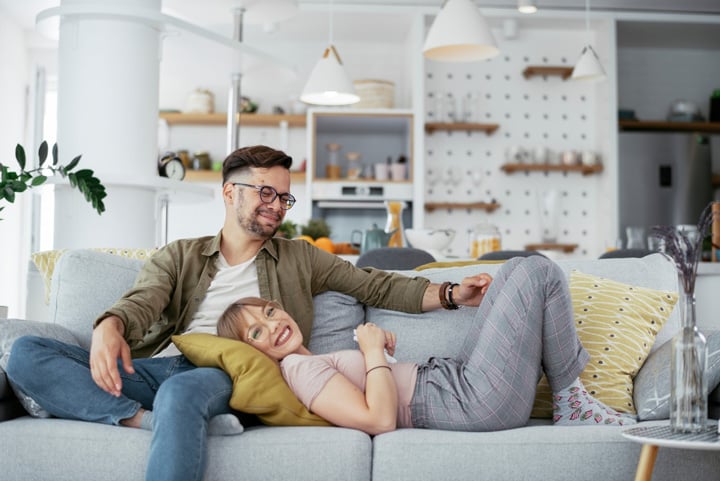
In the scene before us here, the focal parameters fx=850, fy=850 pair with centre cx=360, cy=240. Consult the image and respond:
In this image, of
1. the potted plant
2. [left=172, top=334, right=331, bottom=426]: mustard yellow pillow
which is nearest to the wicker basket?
the potted plant

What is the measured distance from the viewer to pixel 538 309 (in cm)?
201

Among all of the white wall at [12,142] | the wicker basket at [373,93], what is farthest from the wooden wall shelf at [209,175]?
the white wall at [12,142]

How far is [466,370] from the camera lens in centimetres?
207

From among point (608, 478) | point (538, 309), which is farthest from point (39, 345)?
point (608, 478)

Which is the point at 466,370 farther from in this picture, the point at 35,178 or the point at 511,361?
the point at 35,178

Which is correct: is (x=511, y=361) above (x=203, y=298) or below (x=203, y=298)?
below

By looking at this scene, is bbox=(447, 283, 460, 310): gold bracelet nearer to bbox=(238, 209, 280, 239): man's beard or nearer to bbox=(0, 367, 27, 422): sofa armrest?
bbox=(238, 209, 280, 239): man's beard

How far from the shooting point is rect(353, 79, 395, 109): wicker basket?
665 centimetres

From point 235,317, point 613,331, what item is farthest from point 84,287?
point 613,331

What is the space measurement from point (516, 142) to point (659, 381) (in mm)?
4889

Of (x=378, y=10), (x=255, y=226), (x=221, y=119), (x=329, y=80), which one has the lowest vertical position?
(x=255, y=226)

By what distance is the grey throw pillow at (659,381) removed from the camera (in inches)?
81.4

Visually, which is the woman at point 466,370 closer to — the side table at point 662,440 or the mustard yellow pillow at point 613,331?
the mustard yellow pillow at point 613,331

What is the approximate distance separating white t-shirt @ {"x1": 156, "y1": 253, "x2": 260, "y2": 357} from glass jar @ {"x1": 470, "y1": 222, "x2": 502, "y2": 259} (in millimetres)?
2324
